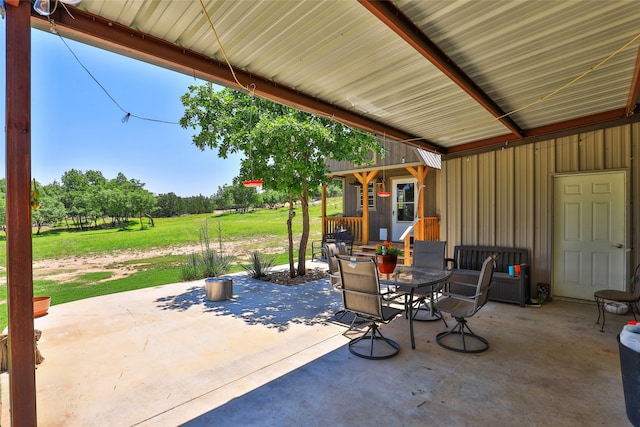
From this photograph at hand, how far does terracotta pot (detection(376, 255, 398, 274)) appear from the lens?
376cm

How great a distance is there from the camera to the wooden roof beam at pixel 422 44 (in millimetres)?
2145

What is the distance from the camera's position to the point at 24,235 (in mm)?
1874

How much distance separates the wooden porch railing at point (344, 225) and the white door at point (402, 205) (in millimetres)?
1081

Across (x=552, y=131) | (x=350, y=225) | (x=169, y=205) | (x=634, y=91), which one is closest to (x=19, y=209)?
(x=634, y=91)

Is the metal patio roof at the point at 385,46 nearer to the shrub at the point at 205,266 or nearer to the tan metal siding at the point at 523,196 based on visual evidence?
the tan metal siding at the point at 523,196

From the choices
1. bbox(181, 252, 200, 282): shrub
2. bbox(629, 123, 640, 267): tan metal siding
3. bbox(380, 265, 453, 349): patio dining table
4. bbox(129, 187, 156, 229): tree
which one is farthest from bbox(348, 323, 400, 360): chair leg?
bbox(129, 187, 156, 229): tree

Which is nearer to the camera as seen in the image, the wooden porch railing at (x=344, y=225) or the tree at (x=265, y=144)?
the tree at (x=265, y=144)

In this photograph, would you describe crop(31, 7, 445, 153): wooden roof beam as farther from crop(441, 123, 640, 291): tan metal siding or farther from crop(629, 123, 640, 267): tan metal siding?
crop(629, 123, 640, 267): tan metal siding

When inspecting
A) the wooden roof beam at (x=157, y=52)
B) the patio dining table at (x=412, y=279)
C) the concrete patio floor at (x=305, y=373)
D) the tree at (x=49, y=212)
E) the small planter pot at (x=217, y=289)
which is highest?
the wooden roof beam at (x=157, y=52)

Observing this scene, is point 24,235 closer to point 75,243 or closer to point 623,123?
point 623,123

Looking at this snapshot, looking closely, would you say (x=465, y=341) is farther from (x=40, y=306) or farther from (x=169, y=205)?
(x=169, y=205)

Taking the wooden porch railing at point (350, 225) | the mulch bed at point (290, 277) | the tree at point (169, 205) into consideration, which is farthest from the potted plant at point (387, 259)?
the tree at point (169, 205)

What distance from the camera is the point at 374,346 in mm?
3535

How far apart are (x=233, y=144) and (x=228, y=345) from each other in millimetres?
3951
